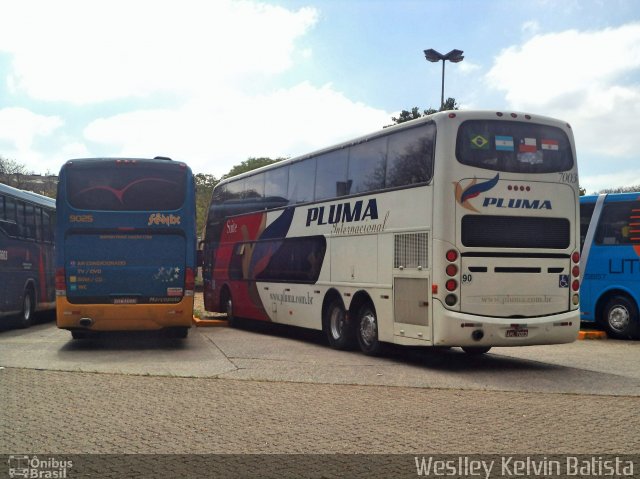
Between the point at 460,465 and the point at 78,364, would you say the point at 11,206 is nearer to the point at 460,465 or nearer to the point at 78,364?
the point at 78,364

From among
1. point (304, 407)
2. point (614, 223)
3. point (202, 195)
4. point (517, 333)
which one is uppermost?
point (202, 195)

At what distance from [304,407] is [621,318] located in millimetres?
10903

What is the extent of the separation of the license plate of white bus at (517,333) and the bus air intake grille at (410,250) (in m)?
→ 1.60

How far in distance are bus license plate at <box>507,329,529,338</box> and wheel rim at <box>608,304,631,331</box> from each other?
6.23m

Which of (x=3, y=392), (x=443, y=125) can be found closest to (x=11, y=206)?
(x=3, y=392)

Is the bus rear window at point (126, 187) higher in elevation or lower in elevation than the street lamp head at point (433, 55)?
lower

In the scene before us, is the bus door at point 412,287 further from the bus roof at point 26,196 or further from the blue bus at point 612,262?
the bus roof at point 26,196

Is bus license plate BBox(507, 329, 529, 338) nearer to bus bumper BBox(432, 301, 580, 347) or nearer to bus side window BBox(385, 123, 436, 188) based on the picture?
bus bumper BBox(432, 301, 580, 347)

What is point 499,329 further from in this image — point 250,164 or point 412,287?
point 250,164

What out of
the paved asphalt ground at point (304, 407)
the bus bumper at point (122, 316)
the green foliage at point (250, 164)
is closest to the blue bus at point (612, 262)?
the paved asphalt ground at point (304, 407)

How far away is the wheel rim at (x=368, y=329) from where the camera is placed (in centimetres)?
1366

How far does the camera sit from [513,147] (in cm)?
1216

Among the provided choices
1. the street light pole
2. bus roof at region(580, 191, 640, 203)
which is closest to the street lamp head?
the street light pole

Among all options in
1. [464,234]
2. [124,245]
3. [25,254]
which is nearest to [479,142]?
[464,234]
